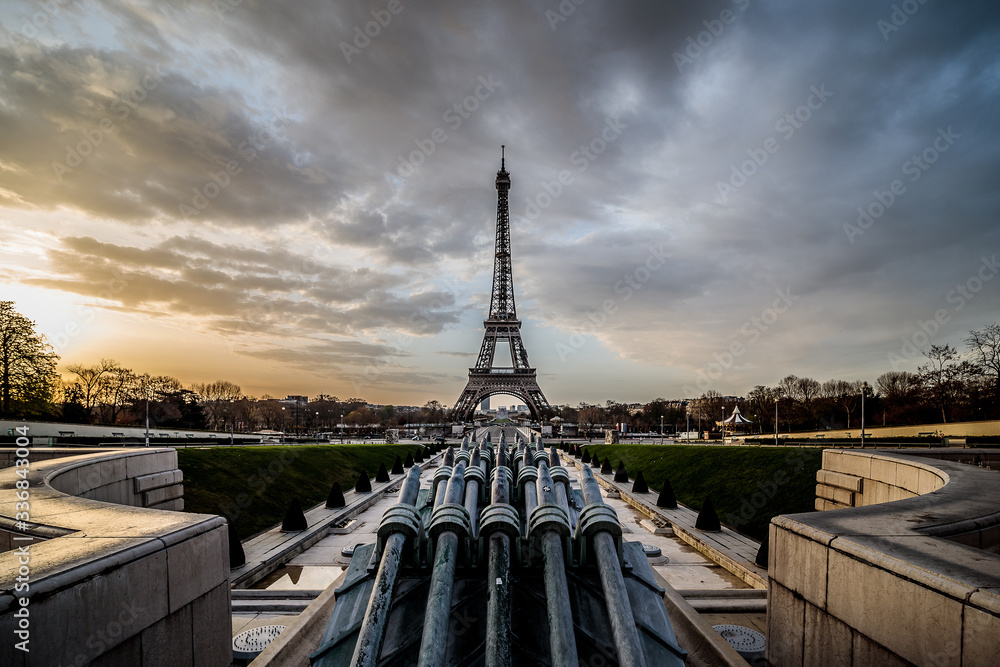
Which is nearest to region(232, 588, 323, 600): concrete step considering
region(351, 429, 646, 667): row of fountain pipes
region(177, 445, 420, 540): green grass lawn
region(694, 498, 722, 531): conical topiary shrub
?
region(351, 429, 646, 667): row of fountain pipes

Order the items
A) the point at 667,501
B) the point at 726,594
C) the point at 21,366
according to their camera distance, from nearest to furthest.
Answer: the point at 726,594
the point at 667,501
the point at 21,366

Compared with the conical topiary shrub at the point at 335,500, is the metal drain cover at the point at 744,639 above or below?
above

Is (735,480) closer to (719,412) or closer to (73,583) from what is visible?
(73,583)

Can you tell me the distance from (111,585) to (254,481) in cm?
1662

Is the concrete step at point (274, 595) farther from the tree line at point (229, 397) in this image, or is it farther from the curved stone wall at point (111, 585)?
the tree line at point (229, 397)

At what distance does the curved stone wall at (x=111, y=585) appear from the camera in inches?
109

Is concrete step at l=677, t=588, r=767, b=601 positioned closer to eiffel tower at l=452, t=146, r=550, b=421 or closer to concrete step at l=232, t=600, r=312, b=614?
concrete step at l=232, t=600, r=312, b=614

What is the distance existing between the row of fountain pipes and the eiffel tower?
185 ft

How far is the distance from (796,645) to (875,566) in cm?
146

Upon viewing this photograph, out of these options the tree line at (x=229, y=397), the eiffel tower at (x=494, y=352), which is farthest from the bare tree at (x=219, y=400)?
the eiffel tower at (x=494, y=352)

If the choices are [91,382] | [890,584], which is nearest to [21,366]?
[91,382]

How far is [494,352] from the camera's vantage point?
214 ft

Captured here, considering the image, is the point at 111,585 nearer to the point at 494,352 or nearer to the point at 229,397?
the point at 494,352

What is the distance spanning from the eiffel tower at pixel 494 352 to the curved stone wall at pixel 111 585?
185ft
